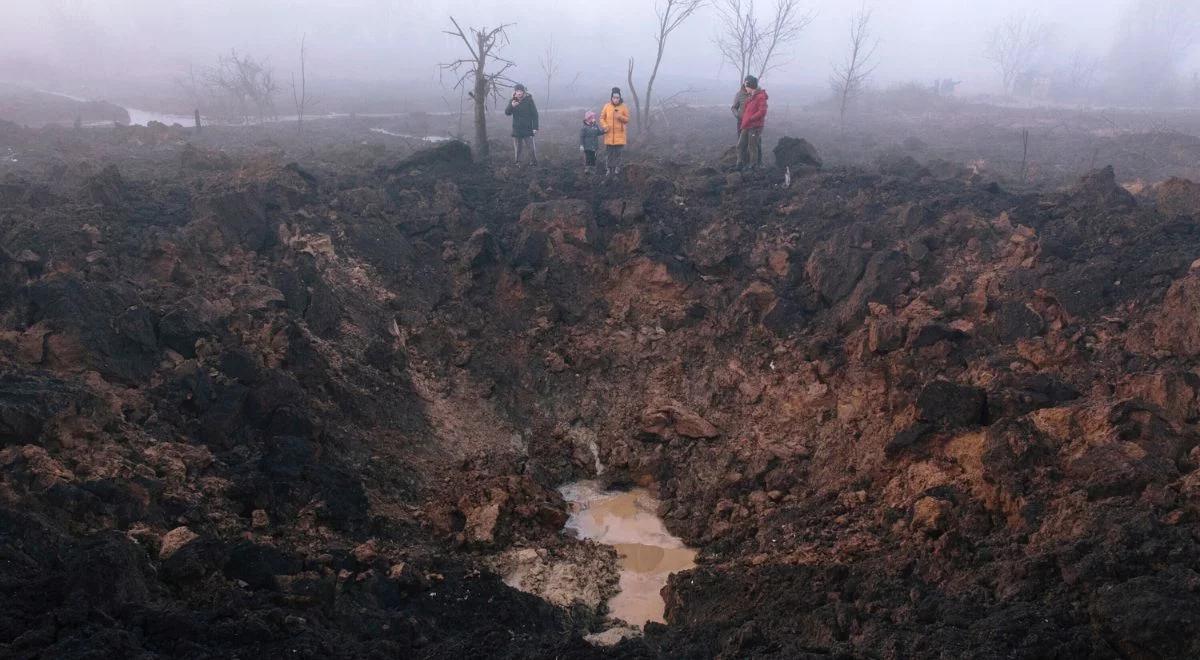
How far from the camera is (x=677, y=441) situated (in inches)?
340

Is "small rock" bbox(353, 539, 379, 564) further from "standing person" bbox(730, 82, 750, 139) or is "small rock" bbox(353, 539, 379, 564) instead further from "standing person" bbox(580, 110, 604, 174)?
"standing person" bbox(730, 82, 750, 139)

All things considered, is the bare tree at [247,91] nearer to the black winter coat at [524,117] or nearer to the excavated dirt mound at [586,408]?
the black winter coat at [524,117]

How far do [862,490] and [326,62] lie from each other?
7254 centimetres

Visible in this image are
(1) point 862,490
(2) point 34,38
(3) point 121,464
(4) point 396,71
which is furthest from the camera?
(4) point 396,71

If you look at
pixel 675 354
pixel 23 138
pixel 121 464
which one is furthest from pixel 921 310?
pixel 23 138

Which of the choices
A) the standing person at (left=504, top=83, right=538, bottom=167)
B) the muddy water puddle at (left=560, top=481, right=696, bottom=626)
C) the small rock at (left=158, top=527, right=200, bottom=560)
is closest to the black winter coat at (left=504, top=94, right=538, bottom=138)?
the standing person at (left=504, top=83, right=538, bottom=167)

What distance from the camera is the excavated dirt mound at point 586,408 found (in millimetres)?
4738

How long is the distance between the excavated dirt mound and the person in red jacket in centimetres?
111

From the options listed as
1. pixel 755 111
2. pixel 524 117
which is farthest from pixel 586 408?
Result: pixel 524 117

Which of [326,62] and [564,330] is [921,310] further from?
[326,62]

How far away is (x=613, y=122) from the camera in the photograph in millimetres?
13734

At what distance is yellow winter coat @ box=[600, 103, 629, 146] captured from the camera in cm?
1370

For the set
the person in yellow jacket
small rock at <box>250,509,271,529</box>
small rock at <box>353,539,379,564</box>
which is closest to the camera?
small rock at <box>353,539,379,564</box>

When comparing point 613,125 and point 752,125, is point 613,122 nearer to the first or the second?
point 613,125
